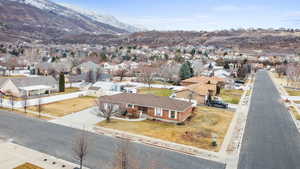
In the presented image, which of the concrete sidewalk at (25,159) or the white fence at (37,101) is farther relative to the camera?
the white fence at (37,101)

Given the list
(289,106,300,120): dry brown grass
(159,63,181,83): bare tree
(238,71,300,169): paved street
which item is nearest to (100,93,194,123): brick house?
(238,71,300,169): paved street

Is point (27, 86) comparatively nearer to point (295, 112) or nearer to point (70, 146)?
point (70, 146)

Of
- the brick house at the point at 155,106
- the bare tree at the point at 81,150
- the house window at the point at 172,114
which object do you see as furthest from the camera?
the brick house at the point at 155,106

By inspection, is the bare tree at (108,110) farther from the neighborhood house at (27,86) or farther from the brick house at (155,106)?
the neighborhood house at (27,86)

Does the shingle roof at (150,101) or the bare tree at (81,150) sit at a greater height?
the shingle roof at (150,101)

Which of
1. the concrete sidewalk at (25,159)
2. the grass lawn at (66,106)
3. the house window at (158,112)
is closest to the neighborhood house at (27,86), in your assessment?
the grass lawn at (66,106)

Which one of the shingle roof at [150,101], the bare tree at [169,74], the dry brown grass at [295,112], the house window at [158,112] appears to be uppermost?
the bare tree at [169,74]

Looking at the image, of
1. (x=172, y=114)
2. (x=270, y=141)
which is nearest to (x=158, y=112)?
(x=172, y=114)
